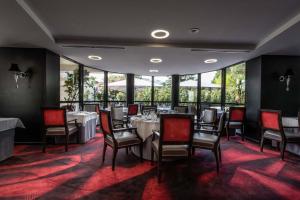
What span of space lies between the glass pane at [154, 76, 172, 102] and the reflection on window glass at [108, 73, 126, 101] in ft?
5.24

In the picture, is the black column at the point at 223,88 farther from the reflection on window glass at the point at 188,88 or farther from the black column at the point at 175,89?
the black column at the point at 175,89

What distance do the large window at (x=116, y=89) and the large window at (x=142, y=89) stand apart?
588 mm

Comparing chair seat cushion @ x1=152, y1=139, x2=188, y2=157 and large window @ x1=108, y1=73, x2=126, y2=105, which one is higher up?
large window @ x1=108, y1=73, x2=126, y2=105

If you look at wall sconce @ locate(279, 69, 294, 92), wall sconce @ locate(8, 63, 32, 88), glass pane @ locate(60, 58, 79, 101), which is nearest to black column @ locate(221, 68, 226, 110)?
wall sconce @ locate(279, 69, 294, 92)

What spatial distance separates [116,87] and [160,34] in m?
4.98

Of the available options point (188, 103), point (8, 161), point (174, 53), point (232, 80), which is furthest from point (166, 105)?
point (8, 161)

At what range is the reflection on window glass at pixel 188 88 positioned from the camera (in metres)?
8.14

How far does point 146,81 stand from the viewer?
869 centimetres

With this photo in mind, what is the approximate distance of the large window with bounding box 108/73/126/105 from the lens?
25.8ft

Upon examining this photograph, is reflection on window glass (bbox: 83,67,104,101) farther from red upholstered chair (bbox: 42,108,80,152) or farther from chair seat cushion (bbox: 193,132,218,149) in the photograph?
chair seat cushion (bbox: 193,132,218,149)

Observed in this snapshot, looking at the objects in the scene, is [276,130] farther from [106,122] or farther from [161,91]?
[161,91]

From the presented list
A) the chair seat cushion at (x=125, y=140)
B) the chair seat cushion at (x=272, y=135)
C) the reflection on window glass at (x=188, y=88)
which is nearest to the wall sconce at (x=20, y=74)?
the chair seat cushion at (x=125, y=140)

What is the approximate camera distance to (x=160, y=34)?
3.45m

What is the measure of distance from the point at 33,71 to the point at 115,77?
3.98 metres
